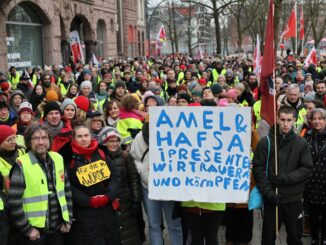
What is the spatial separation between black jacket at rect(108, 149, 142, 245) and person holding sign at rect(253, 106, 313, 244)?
4.01 feet

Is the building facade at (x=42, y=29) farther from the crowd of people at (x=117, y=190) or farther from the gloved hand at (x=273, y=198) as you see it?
the gloved hand at (x=273, y=198)

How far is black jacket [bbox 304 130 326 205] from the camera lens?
16.1 ft

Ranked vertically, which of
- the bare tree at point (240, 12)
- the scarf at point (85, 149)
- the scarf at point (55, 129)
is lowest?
the scarf at point (85, 149)

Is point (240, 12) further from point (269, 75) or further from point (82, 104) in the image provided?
point (269, 75)

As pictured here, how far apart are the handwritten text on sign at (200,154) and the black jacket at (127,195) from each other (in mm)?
393

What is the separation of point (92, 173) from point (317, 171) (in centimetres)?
243

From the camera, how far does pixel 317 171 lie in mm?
4926

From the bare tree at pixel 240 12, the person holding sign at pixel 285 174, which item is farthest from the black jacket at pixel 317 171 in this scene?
the bare tree at pixel 240 12

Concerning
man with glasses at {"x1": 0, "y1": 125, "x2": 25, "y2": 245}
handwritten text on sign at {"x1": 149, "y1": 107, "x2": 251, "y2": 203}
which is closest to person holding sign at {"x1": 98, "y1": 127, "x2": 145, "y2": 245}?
handwritten text on sign at {"x1": 149, "y1": 107, "x2": 251, "y2": 203}

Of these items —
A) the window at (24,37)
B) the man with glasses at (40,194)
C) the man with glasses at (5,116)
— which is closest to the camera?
the man with glasses at (40,194)

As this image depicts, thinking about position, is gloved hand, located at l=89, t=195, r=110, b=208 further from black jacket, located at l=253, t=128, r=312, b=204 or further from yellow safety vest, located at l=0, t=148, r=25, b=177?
black jacket, located at l=253, t=128, r=312, b=204

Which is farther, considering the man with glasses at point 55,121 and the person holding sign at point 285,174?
the man with glasses at point 55,121

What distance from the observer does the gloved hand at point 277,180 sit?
4.28m

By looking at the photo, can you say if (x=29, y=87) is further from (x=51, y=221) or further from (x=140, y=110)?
(x=51, y=221)
